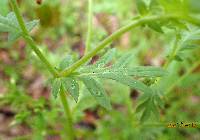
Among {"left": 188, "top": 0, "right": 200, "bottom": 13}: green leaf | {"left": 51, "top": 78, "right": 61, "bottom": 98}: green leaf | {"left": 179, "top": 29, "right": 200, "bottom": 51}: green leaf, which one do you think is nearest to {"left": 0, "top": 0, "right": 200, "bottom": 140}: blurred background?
{"left": 179, "top": 29, "right": 200, "bottom": 51}: green leaf

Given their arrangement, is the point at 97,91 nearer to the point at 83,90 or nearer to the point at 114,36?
the point at 114,36

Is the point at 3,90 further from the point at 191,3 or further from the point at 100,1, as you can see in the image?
the point at 191,3

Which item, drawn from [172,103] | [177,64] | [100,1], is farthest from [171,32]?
[100,1]

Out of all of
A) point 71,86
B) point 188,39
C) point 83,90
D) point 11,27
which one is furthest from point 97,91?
point 83,90

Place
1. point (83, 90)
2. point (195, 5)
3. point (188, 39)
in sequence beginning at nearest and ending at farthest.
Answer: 1. point (195, 5)
2. point (188, 39)
3. point (83, 90)

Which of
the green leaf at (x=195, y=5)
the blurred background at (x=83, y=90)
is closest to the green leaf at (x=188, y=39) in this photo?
the blurred background at (x=83, y=90)

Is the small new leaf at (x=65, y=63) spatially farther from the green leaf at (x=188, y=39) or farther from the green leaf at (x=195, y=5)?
the green leaf at (x=195, y=5)
